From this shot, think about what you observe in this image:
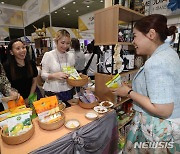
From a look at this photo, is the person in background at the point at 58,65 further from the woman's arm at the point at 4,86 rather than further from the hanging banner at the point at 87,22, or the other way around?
the hanging banner at the point at 87,22

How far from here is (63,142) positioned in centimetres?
98

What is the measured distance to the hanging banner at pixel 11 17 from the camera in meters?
5.71

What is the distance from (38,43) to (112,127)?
173 inches

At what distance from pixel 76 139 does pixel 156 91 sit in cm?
67

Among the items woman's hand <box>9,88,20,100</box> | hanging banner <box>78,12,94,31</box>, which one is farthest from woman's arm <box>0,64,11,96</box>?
hanging banner <box>78,12,94,31</box>

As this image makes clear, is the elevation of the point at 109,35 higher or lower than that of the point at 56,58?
higher

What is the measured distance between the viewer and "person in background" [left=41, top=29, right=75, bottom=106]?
62.4 inches

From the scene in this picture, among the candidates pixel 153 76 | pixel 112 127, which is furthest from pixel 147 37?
pixel 112 127

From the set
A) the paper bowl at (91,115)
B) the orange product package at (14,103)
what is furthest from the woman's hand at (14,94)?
the paper bowl at (91,115)

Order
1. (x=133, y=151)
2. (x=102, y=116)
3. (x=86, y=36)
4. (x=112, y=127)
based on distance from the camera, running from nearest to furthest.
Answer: (x=133, y=151)
(x=102, y=116)
(x=112, y=127)
(x=86, y=36)

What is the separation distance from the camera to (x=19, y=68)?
1.70 meters

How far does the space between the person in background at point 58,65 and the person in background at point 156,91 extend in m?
0.77

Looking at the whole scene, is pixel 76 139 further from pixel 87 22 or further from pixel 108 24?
pixel 87 22

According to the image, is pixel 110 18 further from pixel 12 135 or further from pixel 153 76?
pixel 12 135
